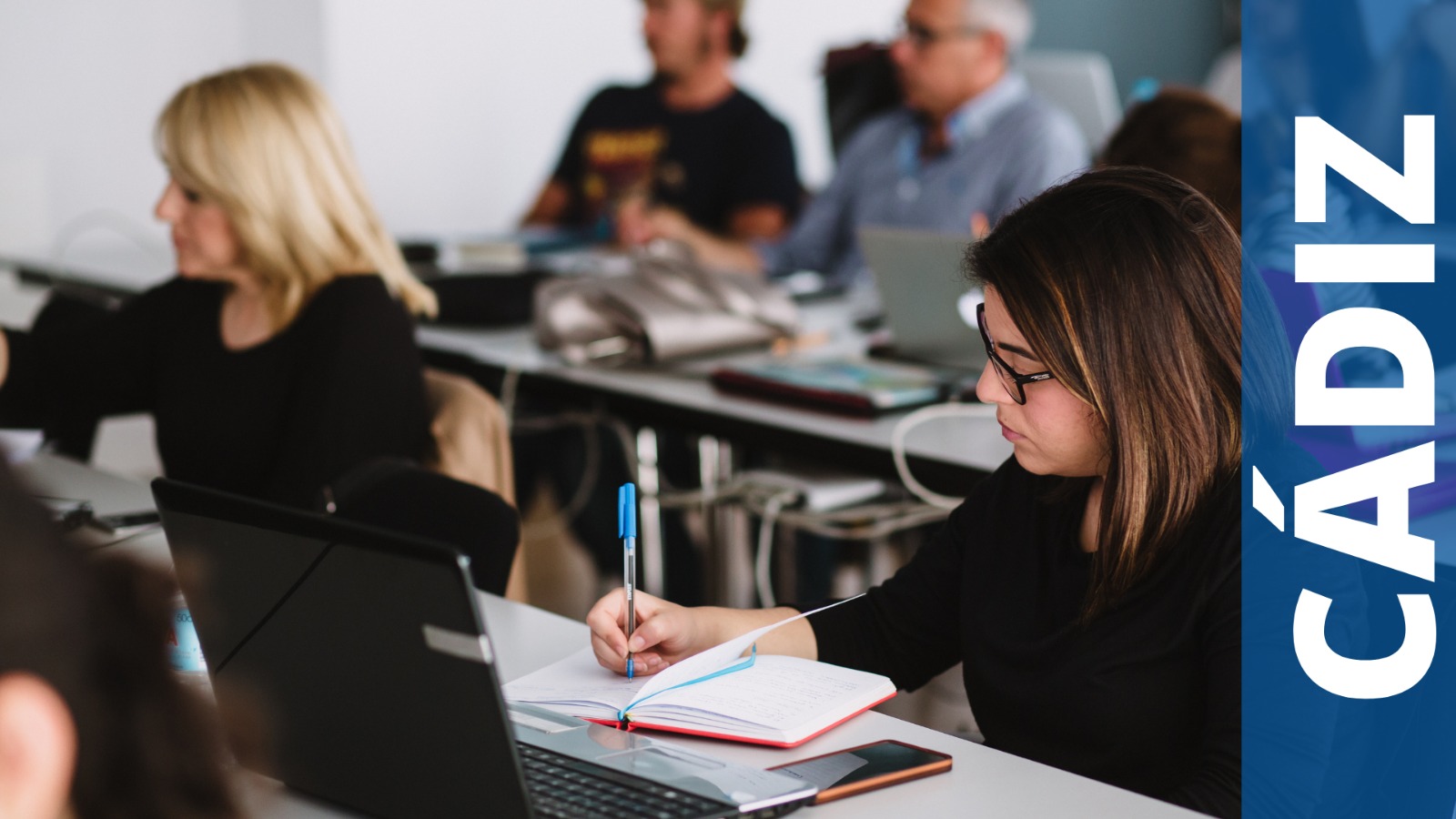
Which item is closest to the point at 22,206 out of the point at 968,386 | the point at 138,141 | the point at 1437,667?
the point at 138,141

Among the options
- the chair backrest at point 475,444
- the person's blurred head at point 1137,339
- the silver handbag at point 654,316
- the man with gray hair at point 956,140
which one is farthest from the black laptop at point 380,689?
the man with gray hair at point 956,140

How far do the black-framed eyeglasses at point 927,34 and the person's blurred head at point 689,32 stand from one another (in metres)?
0.75

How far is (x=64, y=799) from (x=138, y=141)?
4.12 meters

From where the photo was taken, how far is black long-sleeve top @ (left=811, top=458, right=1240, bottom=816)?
1191 millimetres

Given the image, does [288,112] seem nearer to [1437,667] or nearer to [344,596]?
[344,596]

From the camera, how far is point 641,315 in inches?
99.3

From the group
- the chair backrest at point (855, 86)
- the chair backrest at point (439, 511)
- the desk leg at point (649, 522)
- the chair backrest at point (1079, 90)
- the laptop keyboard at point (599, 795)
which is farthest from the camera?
the chair backrest at point (1079, 90)

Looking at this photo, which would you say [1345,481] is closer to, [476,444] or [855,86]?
[476,444]

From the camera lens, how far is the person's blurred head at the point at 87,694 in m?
0.49

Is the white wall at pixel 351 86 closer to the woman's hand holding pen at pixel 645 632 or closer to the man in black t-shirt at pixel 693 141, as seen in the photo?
the man in black t-shirt at pixel 693 141

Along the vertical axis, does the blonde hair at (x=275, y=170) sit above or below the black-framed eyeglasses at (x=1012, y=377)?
above

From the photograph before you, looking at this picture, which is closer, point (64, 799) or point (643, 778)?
point (64, 799)

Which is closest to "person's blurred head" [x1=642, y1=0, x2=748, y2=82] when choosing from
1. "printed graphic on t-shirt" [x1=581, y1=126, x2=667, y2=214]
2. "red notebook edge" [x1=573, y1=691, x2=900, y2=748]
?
"printed graphic on t-shirt" [x1=581, y1=126, x2=667, y2=214]

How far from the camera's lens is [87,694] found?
1.68 feet
